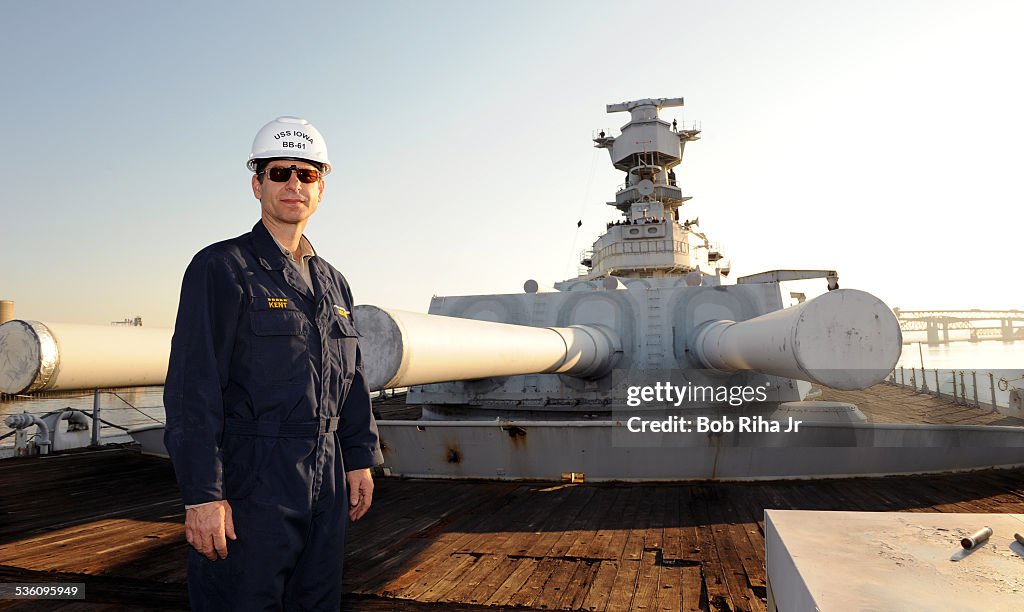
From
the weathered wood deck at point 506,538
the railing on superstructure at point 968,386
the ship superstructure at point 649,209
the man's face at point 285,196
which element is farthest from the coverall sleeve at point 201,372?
the railing on superstructure at point 968,386

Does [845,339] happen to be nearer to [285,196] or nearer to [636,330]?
[285,196]

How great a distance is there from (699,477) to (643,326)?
6.85 ft

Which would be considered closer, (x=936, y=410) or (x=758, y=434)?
(x=758, y=434)

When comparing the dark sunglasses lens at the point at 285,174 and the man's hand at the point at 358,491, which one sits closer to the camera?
the dark sunglasses lens at the point at 285,174

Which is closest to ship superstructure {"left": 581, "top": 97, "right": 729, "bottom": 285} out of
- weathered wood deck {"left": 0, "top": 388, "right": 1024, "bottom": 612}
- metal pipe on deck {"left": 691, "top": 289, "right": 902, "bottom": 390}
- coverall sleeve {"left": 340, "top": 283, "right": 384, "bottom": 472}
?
weathered wood deck {"left": 0, "top": 388, "right": 1024, "bottom": 612}

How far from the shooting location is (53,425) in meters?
8.97

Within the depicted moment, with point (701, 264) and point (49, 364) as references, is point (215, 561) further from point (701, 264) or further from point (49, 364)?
point (701, 264)

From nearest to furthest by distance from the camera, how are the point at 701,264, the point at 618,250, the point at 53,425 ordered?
1. the point at 53,425
2. the point at 618,250
3. the point at 701,264

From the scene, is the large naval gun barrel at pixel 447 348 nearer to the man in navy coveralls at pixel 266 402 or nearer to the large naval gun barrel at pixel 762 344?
the large naval gun barrel at pixel 762 344

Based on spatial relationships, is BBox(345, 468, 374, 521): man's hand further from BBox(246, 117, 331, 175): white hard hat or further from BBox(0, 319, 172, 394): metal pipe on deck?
BBox(246, 117, 331, 175): white hard hat

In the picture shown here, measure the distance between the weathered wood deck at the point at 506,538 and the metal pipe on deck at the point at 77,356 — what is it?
1429 mm

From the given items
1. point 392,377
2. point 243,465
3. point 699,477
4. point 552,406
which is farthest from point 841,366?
point 552,406

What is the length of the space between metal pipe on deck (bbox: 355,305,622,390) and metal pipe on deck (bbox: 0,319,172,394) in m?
0.79

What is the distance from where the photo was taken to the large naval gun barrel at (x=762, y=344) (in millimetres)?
2506
